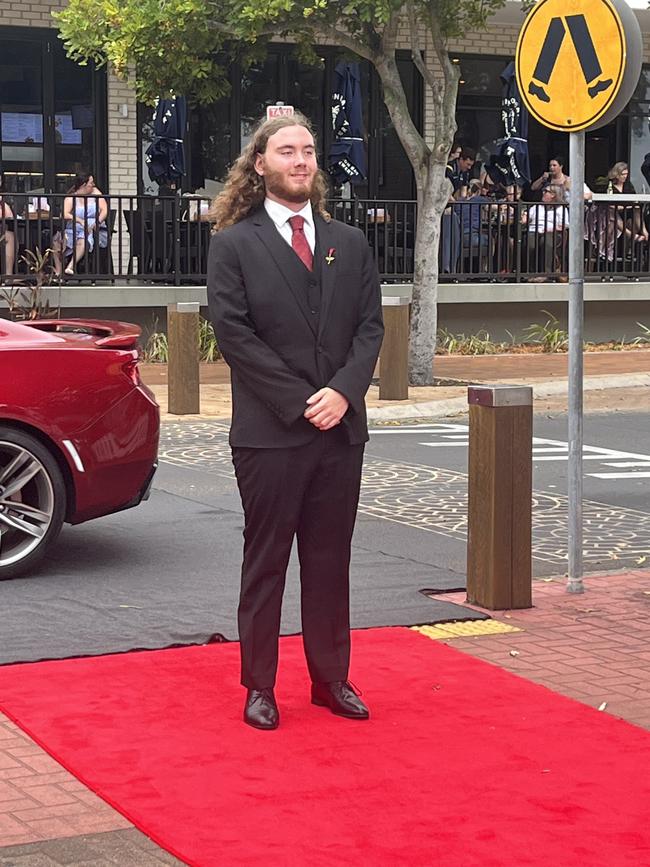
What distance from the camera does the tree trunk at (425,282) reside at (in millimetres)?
17281

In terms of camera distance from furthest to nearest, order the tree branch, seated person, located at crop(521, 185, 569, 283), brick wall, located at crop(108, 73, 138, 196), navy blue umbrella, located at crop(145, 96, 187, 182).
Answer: brick wall, located at crop(108, 73, 138, 196)
seated person, located at crop(521, 185, 569, 283)
navy blue umbrella, located at crop(145, 96, 187, 182)
the tree branch

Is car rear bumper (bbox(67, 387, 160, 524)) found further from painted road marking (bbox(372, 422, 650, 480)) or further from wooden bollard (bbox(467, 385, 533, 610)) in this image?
painted road marking (bbox(372, 422, 650, 480))

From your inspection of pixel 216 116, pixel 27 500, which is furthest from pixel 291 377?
pixel 216 116

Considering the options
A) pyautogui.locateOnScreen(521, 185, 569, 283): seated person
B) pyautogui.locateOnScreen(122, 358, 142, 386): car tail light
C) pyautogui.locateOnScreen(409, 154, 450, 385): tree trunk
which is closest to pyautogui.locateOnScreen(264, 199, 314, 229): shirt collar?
pyautogui.locateOnScreen(122, 358, 142, 386): car tail light

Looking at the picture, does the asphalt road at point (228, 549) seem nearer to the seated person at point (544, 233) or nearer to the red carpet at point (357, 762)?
the red carpet at point (357, 762)

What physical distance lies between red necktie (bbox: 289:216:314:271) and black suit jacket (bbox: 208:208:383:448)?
0.03 metres

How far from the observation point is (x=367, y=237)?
21328 mm

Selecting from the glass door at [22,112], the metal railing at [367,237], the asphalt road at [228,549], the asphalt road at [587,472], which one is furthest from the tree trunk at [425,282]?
the glass door at [22,112]

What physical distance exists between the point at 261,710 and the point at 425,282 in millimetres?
12260

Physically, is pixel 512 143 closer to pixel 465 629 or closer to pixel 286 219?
pixel 465 629

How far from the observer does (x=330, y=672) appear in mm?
5715

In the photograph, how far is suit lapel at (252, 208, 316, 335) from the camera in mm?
5488

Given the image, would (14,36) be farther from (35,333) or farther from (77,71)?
(35,333)

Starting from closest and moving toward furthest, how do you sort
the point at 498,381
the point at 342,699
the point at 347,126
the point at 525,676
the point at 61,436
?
the point at 342,699 < the point at 525,676 < the point at 61,436 < the point at 498,381 < the point at 347,126
